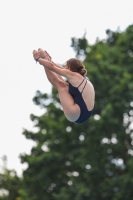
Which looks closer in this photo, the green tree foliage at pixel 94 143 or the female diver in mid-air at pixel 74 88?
the female diver in mid-air at pixel 74 88

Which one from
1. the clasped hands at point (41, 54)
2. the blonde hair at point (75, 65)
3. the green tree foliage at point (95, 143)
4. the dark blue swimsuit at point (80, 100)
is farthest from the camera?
the green tree foliage at point (95, 143)

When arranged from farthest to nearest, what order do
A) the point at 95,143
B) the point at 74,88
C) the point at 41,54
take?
the point at 95,143
the point at 74,88
the point at 41,54

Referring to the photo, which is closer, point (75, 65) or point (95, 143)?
point (75, 65)

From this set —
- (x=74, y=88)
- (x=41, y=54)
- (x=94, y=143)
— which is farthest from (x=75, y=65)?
(x=94, y=143)

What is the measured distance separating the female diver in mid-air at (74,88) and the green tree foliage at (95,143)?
44.5 ft

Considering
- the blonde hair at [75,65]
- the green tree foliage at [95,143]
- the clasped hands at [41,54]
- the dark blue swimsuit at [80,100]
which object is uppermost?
the green tree foliage at [95,143]

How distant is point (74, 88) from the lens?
281 inches

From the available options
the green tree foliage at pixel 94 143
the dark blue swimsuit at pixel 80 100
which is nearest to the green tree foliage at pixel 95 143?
the green tree foliage at pixel 94 143

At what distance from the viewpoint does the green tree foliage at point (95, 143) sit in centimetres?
2108

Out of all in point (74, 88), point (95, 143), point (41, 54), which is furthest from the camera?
point (95, 143)

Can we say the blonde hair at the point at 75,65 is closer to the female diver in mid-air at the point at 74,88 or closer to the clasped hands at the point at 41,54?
the female diver in mid-air at the point at 74,88

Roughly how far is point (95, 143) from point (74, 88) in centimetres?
1458

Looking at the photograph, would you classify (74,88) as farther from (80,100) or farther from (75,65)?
(75,65)

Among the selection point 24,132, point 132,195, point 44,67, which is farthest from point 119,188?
point 44,67
